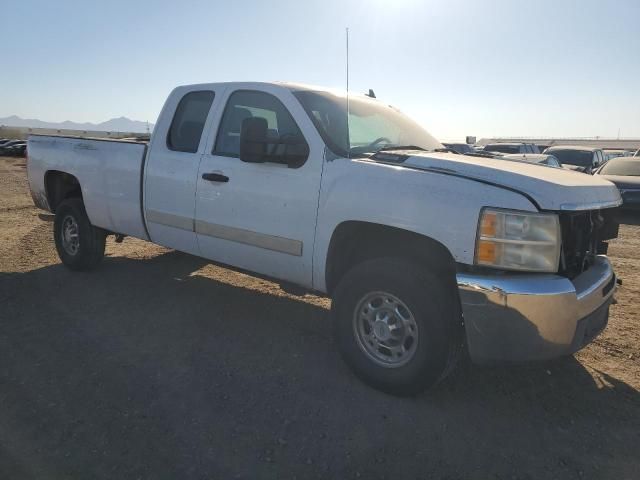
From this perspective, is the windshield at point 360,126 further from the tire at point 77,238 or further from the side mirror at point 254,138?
the tire at point 77,238

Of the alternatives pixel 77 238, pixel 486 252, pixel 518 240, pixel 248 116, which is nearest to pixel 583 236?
pixel 518 240

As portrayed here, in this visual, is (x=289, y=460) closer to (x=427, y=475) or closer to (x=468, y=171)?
(x=427, y=475)

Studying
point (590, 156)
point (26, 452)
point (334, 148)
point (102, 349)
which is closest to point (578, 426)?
point (334, 148)

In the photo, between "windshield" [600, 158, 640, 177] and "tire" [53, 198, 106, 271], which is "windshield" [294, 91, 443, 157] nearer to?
"tire" [53, 198, 106, 271]

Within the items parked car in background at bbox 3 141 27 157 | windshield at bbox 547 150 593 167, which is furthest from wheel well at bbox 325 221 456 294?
parked car in background at bbox 3 141 27 157

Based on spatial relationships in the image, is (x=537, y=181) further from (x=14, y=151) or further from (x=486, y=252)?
(x=14, y=151)

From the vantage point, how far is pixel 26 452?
2.68m

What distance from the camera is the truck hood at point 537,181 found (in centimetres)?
288

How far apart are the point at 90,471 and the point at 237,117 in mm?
2893

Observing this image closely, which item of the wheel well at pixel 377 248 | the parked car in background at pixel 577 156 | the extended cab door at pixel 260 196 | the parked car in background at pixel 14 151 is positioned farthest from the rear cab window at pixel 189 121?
the parked car in background at pixel 14 151

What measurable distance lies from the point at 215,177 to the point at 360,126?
1.25 metres

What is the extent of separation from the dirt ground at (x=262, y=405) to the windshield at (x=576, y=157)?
49.3ft

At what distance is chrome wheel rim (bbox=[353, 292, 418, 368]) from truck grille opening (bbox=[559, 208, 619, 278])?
0.97 metres

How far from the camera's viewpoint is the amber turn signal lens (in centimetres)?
283
